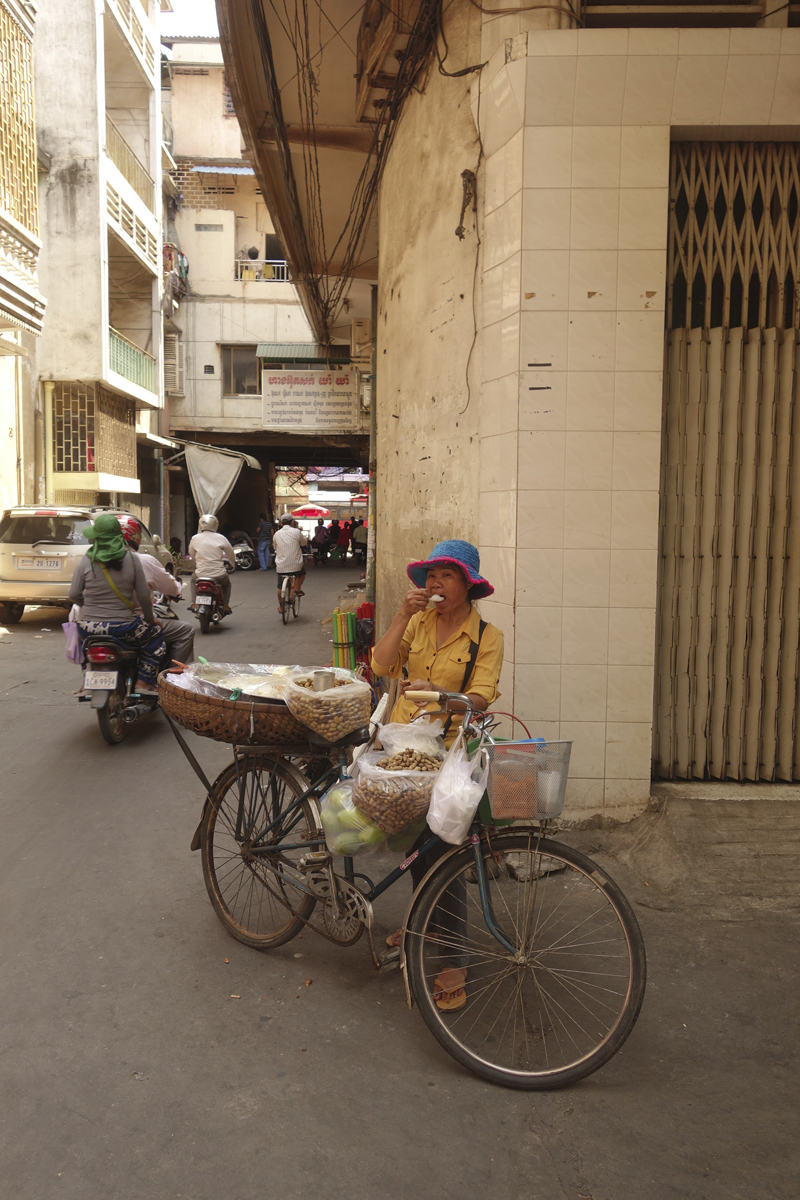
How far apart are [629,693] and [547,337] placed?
193 cm

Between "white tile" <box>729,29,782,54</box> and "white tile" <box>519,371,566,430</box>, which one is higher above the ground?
"white tile" <box>729,29,782,54</box>

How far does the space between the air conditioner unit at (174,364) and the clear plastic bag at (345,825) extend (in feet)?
88.3

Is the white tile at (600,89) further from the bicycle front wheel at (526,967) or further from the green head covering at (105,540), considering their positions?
the green head covering at (105,540)

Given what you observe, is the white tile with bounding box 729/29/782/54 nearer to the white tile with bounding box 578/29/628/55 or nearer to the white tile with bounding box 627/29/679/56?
the white tile with bounding box 627/29/679/56

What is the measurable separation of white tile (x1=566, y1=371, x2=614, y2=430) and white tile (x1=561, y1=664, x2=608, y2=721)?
129 cm

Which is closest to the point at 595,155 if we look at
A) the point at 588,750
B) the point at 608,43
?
the point at 608,43

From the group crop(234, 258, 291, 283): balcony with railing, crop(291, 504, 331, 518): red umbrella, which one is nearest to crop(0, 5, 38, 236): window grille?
crop(234, 258, 291, 283): balcony with railing

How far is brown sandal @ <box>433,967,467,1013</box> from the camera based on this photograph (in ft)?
9.58


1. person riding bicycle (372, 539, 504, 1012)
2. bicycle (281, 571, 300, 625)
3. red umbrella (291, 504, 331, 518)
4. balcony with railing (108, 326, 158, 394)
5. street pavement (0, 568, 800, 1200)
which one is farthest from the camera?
red umbrella (291, 504, 331, 518)

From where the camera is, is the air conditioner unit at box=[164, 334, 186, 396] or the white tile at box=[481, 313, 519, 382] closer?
the white tile at box=[481, 313, 519, 382]

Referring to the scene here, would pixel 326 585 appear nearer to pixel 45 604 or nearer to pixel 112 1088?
pixel 45 604

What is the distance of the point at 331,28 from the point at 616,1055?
7.56 metres

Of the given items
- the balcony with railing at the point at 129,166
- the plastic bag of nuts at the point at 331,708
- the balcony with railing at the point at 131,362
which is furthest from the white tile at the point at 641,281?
the balcony with railing at the point at 129,166

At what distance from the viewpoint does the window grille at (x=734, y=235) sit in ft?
15.2
